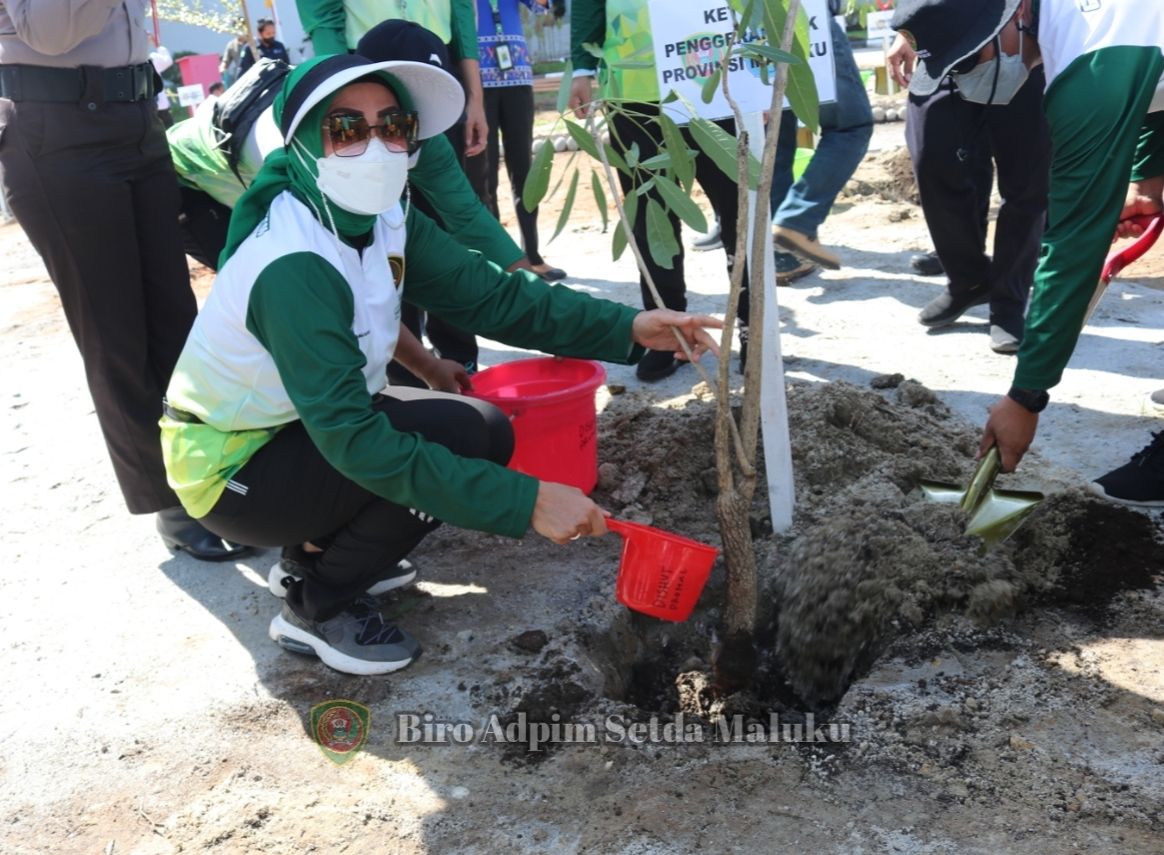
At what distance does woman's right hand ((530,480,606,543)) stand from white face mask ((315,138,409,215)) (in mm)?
761

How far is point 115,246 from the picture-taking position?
3039mm

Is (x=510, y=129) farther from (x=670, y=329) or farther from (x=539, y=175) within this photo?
(x=539, y=175)

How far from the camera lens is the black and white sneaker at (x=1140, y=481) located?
2.99 metres

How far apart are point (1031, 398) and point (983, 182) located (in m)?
2.30

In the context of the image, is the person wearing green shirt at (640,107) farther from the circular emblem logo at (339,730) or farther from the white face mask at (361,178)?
the circular emblem logo at (339,730)

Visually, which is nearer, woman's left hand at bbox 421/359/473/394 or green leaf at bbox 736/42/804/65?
green leaf at bbox 736/42/804/65

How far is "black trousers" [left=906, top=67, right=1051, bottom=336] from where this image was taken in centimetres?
412

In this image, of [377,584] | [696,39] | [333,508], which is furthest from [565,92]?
[377,584]

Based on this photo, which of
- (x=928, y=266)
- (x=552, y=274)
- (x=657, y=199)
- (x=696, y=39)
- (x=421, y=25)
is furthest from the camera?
(x=552, y=274)

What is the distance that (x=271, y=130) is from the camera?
9.49ft

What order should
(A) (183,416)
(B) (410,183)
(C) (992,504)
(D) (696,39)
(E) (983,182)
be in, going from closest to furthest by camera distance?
1. (A) (183,416)
2. (C) (992,504)
3. (D) (696,39)
4. (B) (410,183)
5. (E) (983,182)

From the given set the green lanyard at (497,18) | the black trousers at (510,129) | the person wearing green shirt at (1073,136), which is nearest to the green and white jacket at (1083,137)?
the person wearing green shirt at (1073,136)

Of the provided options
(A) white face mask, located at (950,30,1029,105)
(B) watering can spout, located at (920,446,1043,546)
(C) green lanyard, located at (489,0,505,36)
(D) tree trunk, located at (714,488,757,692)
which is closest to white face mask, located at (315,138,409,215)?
(D) tree trunk, located at (714,488,757,692)

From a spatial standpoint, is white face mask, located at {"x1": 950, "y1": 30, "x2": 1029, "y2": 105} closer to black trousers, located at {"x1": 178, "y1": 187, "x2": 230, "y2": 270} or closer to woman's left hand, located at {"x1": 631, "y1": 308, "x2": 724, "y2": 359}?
woman's left hand, located at {"x1": 631, "y1": 308, "x2": 724, "y2": 359}
